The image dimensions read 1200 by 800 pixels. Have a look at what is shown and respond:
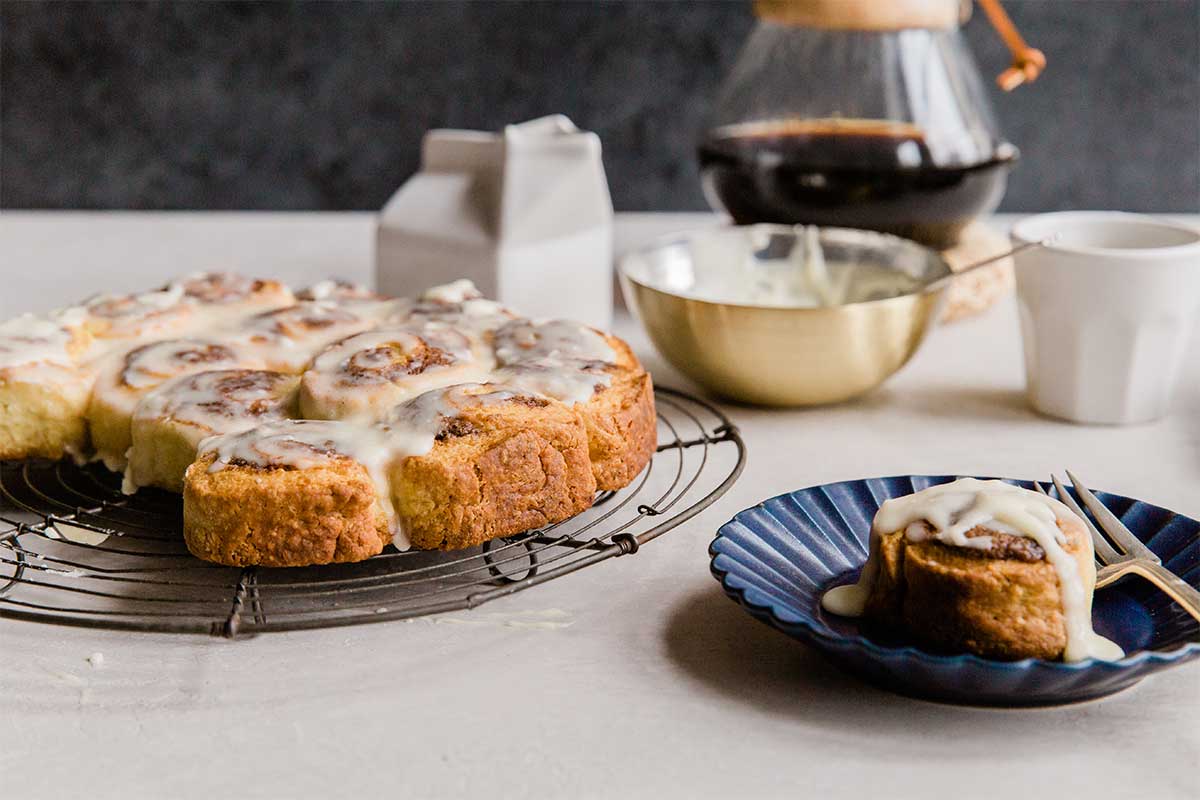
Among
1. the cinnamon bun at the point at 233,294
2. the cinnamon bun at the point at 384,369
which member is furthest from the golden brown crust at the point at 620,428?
the cinnamon bun at the point at 233,294

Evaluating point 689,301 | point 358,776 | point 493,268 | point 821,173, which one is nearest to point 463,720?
point 358,776

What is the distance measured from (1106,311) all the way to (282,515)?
0.79m

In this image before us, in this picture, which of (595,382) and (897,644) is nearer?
(897,644)

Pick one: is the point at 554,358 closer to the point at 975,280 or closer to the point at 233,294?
the point at 233,294

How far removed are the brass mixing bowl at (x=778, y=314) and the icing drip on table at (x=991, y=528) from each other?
419 mm

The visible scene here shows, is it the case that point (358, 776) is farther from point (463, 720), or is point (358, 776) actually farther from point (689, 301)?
point (689, 301)

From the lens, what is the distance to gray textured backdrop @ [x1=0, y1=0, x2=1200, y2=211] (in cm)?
232

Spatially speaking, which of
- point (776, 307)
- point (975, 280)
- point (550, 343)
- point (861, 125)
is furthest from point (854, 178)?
point (550, 343)

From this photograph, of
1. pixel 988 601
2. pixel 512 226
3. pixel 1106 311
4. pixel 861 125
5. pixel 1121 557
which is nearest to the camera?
pixel 988 601

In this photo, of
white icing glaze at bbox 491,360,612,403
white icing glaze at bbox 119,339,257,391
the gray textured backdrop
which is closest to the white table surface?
white icing glaze at bbox 491,360,612,403

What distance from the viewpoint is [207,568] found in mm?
956

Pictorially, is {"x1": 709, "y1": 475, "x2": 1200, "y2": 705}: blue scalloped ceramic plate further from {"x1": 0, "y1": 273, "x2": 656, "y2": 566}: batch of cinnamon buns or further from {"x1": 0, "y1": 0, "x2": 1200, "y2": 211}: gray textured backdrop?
{"x1": 0, "y1": 0, "x2": 1200, "y2": 211}: gray textured backdrop

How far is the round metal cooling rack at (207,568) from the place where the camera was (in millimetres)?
841

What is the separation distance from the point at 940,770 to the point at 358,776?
320mm
